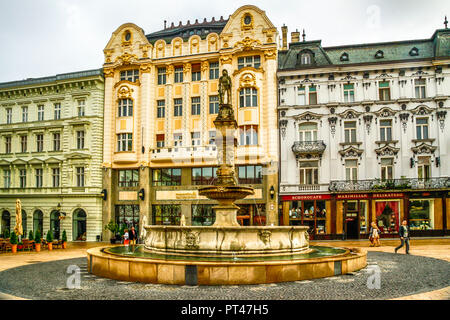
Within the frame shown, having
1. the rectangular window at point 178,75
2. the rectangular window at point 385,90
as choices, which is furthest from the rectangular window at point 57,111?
the rectangular window at point 385,90

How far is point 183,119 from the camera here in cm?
3881

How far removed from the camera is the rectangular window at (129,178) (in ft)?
129

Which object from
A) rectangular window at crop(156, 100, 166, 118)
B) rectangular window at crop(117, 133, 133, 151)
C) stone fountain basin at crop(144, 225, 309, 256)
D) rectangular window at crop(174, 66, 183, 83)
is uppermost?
rectangular window at crop(174, 66, 183, 83)

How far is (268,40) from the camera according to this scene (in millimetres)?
37656

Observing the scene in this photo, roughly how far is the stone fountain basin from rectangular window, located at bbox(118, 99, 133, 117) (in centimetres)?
2697

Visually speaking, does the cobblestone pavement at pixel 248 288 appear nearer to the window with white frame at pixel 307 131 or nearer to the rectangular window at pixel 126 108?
the window with white frame at pixel 307 131

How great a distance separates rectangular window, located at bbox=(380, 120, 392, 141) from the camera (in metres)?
35.7

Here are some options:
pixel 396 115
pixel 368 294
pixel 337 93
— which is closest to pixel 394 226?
pixel 396 115

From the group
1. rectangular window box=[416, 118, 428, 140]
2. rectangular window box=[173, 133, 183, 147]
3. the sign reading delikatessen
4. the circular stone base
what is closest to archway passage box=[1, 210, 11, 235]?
the sign reading delikatessen

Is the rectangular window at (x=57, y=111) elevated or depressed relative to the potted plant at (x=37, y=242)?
elevated

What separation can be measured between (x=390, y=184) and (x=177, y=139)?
1870 cm

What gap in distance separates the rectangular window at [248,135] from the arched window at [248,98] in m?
2.04

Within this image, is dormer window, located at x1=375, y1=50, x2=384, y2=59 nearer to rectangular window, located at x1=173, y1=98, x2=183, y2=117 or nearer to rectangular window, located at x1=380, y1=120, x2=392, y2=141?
rectangular window, located at x1=380, y1=120, x2=392, y2=141

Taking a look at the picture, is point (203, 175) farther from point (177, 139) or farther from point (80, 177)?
point (80, 177)
